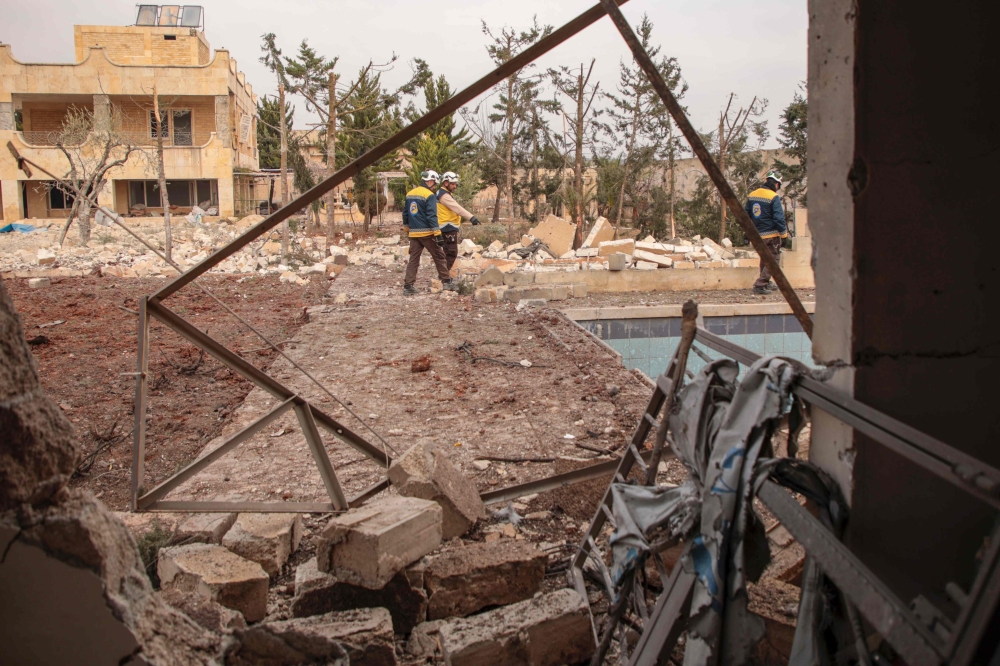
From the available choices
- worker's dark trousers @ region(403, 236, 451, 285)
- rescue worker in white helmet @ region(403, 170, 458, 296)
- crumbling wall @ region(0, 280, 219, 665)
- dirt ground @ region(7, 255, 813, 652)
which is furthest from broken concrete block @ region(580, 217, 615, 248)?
crumbling wall @ region(0, 280, 219, 665)

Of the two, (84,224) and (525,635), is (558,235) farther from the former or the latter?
(525,635)

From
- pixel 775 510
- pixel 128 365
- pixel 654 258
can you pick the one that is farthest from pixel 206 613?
pixel 654 258

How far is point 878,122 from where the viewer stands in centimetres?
207

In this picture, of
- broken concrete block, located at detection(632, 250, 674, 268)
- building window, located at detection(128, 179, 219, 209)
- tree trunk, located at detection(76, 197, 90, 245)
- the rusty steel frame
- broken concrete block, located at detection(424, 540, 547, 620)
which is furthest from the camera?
building window, located at detection(128, 179, 219, 209)

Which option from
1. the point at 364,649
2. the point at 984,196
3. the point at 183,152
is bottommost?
the point at 364,649

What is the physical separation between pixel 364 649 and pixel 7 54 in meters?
35.8

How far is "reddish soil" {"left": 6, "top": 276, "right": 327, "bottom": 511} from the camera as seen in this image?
5.09 m

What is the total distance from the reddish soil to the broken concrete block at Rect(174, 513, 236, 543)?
1147mm

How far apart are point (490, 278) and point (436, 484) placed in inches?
344

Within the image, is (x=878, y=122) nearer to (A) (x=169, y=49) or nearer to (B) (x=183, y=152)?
(B) (x=183, y=152)

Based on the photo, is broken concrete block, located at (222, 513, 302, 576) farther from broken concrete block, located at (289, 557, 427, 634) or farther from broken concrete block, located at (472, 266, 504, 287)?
broken concrete block, located at (472, 266, 504, 287)

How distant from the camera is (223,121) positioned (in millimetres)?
31266

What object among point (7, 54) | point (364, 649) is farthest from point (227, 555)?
point (7, 54)

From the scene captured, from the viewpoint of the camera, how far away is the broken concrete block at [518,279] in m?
12.0
